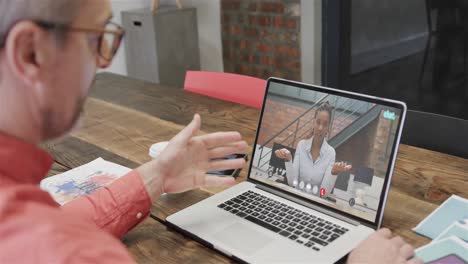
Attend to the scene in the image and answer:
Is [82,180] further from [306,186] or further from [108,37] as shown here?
[108,37]

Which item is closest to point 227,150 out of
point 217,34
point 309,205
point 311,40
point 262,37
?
point 309,205

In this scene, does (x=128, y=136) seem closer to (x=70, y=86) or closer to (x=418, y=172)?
(x=418, y=172)

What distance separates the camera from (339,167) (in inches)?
43.8

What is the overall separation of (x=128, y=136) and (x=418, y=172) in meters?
0.92

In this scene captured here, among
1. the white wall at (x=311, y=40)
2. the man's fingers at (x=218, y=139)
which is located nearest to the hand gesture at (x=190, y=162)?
the man's fingers at (x=218, y=139)

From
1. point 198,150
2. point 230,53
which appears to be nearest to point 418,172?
point 198,150

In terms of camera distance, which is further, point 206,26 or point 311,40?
point 206,26

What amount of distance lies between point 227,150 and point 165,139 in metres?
0.43

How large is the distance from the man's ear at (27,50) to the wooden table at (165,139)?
0.80 feet

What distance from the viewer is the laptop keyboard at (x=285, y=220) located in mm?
1020

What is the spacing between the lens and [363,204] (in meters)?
1.07

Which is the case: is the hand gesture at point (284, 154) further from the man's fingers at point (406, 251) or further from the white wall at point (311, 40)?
the white wall at point (311, 40)

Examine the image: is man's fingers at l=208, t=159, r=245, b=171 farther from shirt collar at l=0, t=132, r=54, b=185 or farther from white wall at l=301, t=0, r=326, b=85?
white wall at l=301, t=0, r=326, b=85

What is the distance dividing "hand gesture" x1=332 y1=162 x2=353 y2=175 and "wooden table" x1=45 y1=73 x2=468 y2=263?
15 cm
